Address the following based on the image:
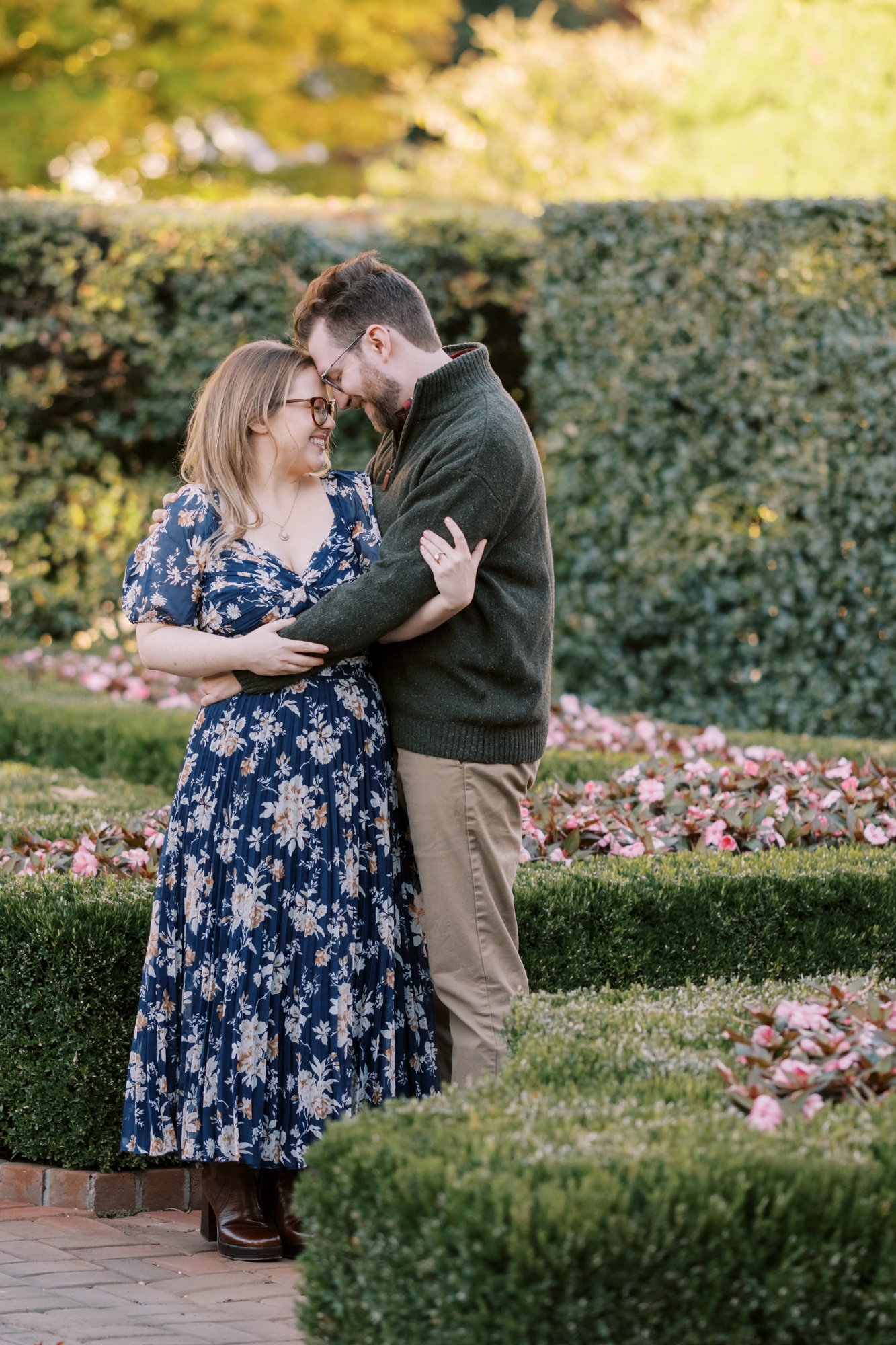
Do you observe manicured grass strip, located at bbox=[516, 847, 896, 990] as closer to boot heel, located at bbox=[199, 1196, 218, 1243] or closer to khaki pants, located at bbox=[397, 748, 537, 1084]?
khaki pants, located at bbox=[397, 748, 537, 1084]

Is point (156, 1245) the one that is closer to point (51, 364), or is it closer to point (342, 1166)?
point (342, 1166)

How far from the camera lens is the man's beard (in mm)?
3475

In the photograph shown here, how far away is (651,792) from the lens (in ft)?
17.1

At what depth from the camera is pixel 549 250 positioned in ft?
30.7

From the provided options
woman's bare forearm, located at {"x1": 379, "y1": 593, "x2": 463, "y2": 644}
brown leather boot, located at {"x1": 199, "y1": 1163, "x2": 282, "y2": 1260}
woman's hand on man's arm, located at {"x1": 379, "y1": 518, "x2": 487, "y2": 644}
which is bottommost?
brown leather boot, located at {"x1": 199, "y1": 1163, "x2": 282, "y2": 1260}

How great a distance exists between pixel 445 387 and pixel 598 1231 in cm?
196

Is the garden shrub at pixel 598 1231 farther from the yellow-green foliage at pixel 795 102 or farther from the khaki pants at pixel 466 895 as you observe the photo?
the yellow-green foliage at pixel 795 102

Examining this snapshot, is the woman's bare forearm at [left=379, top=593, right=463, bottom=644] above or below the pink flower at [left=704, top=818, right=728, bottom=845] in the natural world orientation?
above

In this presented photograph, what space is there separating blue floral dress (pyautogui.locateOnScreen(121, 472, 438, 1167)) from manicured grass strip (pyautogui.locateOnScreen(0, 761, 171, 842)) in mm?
1468

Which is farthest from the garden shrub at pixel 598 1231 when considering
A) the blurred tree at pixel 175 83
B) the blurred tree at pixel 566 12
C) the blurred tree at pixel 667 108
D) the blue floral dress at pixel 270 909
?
the blurred tree at pixel 566 12

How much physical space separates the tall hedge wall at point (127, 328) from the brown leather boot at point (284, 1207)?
7360mm

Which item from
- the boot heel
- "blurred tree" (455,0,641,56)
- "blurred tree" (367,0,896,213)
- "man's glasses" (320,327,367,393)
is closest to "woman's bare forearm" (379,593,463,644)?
"man's glasses" (320,327,367,393)

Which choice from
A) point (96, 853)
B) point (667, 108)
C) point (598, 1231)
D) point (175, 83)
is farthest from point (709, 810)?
point (175, 83)

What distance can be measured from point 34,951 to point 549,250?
662 centimetres
